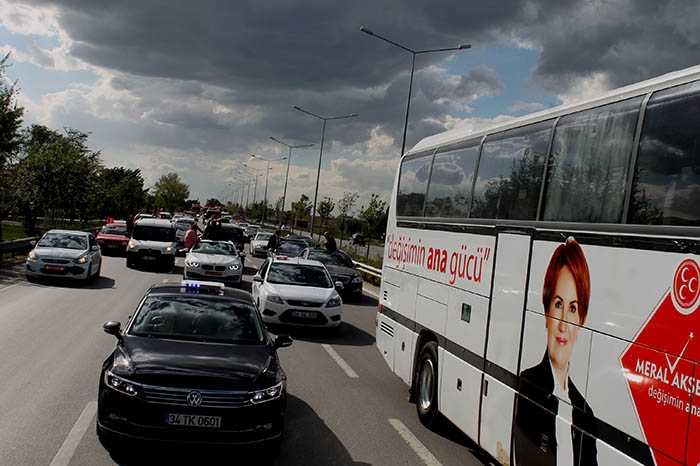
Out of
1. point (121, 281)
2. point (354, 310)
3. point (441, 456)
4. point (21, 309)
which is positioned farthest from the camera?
point (121, 281)

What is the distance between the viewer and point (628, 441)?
4344 millimetres

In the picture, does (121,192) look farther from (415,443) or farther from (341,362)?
(415,443)

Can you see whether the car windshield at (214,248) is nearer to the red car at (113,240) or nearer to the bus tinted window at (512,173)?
the red car at (113,240)

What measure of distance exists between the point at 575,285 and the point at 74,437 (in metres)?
4.79

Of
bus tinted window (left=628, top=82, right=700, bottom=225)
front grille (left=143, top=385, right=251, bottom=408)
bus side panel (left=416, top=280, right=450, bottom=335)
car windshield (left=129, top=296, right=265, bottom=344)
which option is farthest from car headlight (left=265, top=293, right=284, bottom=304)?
bus tinted window (left=628, top=82, right=700, bottom=225)

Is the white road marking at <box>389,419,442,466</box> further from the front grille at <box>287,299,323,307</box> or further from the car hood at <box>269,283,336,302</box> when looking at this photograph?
the car hood at <box>269,283,336,302</box>

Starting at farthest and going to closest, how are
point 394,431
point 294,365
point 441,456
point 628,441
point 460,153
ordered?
1. point 294,365
2. point 460,153
3. point 394,431
4. point 441,456
5. point 628,441

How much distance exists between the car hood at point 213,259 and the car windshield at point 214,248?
47 cm

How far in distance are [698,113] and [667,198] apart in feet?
1.85

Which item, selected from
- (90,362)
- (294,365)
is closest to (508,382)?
(294,365)

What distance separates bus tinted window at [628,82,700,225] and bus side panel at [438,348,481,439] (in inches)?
Answer: 112

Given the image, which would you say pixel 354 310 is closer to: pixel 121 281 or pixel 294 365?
pixel 121 281

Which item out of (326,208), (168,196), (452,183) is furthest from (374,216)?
(168,196)

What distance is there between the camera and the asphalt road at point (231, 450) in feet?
20.9
